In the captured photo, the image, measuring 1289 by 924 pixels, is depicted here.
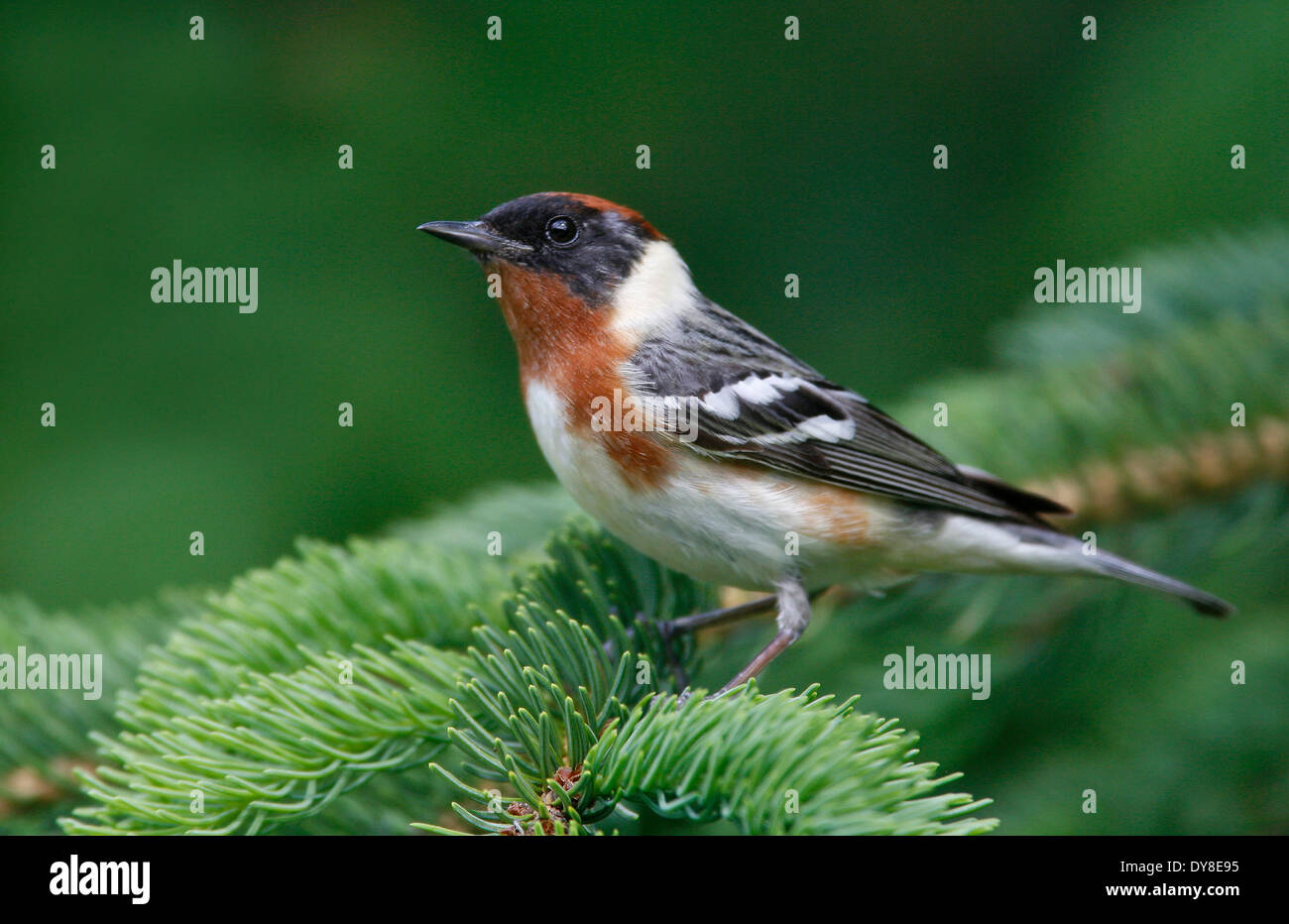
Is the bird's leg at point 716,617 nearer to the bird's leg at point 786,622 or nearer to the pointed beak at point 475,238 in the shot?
the bird's leg at point 786,622

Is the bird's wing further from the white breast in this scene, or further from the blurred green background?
the blurred green background

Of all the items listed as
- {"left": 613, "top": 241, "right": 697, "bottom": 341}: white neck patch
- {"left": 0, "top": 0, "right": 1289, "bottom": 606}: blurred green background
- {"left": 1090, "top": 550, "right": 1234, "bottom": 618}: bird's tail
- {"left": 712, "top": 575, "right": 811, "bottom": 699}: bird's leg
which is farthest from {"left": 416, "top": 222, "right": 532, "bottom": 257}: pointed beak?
{"left": 1090, "top": 550, "right": 1234, "bottom": 618}: bird's tail

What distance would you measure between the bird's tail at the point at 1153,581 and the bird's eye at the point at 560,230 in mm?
1704

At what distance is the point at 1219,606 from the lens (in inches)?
114

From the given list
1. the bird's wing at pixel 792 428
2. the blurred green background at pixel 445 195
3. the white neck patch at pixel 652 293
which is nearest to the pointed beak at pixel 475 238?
the white neck patch at pixel 652 293

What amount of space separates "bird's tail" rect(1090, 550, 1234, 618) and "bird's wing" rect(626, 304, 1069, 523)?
0.19 m

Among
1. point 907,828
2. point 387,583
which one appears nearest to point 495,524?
point 387,583

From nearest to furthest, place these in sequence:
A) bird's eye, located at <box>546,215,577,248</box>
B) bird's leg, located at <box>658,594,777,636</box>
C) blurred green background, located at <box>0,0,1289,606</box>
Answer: bird's leg, located at <box>658,594,777,636</box> → bird's eye, located at <box>546,215,577,248</box> → blurred green background, located at <box>0,0,1289,606</box>

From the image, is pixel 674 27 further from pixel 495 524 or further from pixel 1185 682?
pixel 1185 682

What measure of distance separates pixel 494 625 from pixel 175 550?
5.63ft

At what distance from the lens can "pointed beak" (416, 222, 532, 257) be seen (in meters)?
2.97

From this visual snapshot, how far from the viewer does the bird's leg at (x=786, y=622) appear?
2.70 metres

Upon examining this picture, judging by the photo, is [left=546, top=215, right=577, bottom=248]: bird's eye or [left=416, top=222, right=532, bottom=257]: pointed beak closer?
[left=416, top=222, right=532, bottom=257]: pointed beak

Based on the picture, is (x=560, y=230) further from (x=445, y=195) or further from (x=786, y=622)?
(x=445, y=195)
